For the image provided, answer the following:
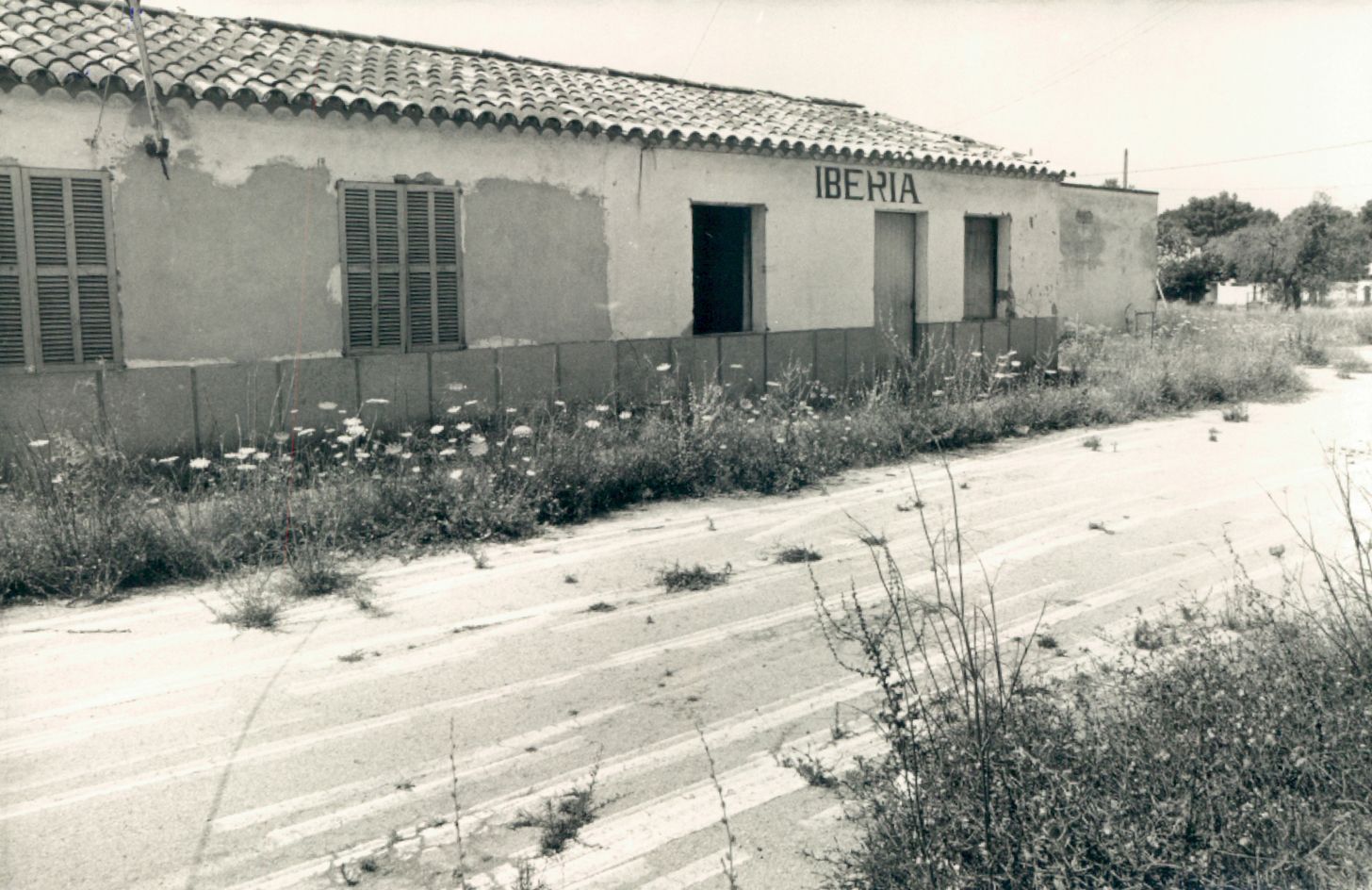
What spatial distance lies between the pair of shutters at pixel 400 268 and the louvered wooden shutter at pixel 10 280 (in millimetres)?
2465

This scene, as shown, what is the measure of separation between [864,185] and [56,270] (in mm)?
8559

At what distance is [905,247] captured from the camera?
13.8m

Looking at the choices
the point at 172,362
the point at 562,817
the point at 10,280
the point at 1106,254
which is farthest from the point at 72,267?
the point at 1106,254

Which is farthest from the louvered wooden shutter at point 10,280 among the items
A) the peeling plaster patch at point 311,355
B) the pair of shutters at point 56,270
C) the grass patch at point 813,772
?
the grass patch at point 813,772

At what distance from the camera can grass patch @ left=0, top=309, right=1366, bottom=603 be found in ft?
21.1

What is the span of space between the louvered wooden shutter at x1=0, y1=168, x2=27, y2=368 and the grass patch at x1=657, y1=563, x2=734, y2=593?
217 inches

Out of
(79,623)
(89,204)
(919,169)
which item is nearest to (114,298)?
(89,204)

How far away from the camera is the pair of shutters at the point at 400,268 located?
972 cm

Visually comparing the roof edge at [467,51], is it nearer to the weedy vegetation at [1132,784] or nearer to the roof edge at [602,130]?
the roof edge at [602,130]

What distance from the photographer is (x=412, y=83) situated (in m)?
10.6

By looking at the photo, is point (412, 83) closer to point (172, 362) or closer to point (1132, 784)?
point (172, 362)

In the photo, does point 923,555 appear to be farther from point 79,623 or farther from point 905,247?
point 905,247

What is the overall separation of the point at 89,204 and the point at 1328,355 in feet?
65.2

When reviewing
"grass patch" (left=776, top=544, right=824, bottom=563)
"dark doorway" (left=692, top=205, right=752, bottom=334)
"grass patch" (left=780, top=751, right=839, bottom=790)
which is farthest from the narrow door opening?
"grass patch" (left=780, top=751, right=839, bottom=790)
